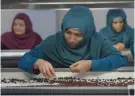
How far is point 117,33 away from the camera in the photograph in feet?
6.39

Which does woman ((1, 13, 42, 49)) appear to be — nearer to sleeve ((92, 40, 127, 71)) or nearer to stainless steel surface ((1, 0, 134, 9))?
stainless steel surface ((1, 0, 134, 9))

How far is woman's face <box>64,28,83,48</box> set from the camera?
1.24 metres

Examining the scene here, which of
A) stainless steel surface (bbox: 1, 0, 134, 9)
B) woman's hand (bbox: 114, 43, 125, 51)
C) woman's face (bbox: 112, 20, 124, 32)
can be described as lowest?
woman's hand (bbox: 114, 43, 125, 51)

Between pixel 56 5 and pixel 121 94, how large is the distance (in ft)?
4.03

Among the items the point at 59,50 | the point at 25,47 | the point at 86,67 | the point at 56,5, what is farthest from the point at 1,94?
the point at 25,47

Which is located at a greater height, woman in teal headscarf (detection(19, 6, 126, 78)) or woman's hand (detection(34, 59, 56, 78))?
woman in teal headscarf (detection(19, 6, 126, 78))

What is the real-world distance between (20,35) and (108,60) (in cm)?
114

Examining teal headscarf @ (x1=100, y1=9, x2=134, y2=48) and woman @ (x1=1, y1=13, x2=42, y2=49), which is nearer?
teal headscarf @ (x1=100, y1=9, x2=134, y2=48)

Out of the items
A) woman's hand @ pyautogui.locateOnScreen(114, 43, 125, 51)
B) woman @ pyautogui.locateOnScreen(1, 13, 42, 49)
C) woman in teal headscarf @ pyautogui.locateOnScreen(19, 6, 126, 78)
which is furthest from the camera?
woman @ pyautogui.locateOnScreen(1, 13, 42, 49)

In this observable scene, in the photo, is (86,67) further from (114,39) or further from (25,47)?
(25,47)

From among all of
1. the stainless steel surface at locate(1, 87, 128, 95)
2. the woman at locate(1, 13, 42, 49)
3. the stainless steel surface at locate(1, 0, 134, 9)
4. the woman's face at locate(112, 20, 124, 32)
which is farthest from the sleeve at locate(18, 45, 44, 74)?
the woman's face at locate(112, 20, 124, 32)

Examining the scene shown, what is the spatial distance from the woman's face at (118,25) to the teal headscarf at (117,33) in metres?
0.02

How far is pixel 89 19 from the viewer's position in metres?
1.28

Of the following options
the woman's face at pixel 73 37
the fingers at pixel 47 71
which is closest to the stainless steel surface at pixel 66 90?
the fingers at pixel 47 71
